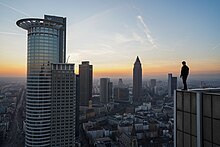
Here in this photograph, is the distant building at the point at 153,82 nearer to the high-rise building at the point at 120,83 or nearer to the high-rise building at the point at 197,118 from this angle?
the high-rise building at the point at 120,83

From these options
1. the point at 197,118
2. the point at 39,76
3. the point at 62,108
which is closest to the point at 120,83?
the point at 62,108

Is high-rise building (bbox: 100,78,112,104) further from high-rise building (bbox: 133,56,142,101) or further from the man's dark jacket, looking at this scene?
the man's dark jacket

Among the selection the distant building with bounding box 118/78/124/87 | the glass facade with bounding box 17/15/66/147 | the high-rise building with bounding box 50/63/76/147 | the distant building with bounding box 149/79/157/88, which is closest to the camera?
the glass facade with bounding box 17/15/66/147

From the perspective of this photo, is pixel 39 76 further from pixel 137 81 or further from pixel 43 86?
pixel 137 81

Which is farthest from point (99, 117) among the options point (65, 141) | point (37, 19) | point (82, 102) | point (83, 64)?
point (37, 19)

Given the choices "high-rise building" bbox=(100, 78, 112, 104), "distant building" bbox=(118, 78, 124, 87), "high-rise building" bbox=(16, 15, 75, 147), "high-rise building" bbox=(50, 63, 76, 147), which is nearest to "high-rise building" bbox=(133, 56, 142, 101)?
"high-rise building" bbox=(100, 78, 112, 104)

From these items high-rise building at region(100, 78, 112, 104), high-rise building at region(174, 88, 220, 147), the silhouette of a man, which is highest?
the silhouette of a man

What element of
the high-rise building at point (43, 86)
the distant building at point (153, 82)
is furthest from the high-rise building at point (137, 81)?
the high-rise building at point (43, 86)

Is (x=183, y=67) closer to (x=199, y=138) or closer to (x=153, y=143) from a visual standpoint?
(x=199, y=138)
